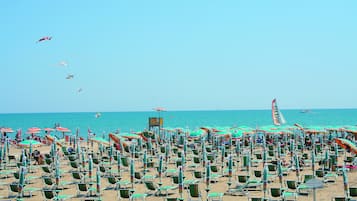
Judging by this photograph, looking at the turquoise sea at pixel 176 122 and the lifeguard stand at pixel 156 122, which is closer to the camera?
the lifeguard stand at pixel 156 122

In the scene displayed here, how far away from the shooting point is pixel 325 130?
92.0ft

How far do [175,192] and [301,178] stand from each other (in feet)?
14.8

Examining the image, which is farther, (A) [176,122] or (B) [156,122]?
(A) [176,122]

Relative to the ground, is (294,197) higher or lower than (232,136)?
lower

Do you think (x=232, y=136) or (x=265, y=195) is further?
(x=232, y=136)

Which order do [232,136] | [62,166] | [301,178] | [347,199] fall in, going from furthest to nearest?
[232,136]
[62,166]
[301,178]
[347,199]

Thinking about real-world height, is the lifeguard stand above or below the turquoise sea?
below

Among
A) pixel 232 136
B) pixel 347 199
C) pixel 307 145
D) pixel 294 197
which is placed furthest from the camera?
pixel 307 145

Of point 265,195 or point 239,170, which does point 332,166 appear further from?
point 265,195

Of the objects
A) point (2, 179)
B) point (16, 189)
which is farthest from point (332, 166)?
point (2, 179)

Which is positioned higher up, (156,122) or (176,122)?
(176,122)

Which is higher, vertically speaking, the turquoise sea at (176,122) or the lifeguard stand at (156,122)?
the turquoise sea at (176,122)

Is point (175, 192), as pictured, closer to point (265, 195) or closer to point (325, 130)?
point (265, 195)

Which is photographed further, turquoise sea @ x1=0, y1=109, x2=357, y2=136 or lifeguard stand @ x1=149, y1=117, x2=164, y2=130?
turquoise sea @ x1=0, y1=109, x2=357, y2=136
